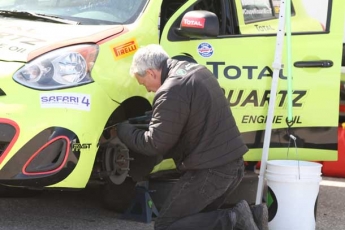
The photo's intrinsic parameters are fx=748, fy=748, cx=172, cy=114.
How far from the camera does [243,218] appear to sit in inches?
179

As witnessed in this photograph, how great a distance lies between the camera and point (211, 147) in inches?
173

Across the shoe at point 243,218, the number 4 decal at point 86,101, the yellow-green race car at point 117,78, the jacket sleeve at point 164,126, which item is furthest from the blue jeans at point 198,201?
the number 4 decal at point 86,101

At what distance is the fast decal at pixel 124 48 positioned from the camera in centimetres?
470

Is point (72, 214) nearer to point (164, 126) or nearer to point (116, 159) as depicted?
point (116, 159)

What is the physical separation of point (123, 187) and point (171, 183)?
0.42m

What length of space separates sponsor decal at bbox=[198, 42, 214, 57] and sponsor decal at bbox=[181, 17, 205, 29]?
0.94 feet

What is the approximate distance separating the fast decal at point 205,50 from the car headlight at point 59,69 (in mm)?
901

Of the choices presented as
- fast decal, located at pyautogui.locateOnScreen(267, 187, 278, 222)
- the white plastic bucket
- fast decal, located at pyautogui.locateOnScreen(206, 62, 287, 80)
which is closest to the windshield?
fast decal, located at pyautogui.locateOnScreen(206, 62, 287, 80)

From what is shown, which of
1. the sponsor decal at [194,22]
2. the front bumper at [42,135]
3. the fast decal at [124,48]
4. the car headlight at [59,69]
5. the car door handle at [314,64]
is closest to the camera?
the front bumper at [42,135]

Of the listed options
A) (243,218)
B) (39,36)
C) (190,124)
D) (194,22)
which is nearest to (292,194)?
(243,218)

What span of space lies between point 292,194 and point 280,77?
832mm

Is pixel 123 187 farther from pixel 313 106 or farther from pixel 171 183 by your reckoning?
pixel 313 106

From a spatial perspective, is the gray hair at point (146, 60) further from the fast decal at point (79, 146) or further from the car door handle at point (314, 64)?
the car door handle at point (314, 64)

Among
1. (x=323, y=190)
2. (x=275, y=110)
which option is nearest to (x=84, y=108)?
(x=275, y=110)
